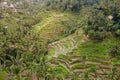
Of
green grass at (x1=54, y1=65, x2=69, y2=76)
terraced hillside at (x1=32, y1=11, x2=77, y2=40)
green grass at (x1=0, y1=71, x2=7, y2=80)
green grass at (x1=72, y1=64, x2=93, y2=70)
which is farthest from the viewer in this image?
terraced hillside at (x1=32, y1=11, x2=77, y2=40)

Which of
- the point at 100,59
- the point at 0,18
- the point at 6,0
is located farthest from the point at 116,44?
the point at 6,0

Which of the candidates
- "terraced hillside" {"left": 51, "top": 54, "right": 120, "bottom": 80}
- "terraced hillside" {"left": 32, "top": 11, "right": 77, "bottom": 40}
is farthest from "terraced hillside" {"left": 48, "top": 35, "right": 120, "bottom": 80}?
"terraced hillside" {"left": 32, "top": 11, "right": 77, "bottom": 40}

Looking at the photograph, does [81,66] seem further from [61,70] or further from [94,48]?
[94,48]

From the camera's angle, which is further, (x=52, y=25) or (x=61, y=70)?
(x=52, y=25)

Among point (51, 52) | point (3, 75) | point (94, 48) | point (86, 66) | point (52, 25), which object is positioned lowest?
point (3, 75)

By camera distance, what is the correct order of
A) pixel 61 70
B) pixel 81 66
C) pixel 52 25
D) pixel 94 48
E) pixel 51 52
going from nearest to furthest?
pixel 61 70, pixel 81 66, pixel 94 48, pixel 51 52, pixel 52 25

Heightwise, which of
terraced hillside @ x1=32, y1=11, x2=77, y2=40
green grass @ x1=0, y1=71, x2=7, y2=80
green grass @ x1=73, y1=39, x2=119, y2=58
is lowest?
green grass @ x1=0, y1=71, x2=7, y2=80

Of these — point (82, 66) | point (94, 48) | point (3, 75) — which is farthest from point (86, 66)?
point (3, 75)

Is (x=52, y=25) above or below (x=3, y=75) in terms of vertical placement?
above

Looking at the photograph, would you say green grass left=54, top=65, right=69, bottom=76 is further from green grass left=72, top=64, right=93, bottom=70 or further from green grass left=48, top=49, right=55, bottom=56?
green grass left=48, top=49, right=55, bottom=56

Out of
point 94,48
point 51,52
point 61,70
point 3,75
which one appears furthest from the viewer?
point 51,52

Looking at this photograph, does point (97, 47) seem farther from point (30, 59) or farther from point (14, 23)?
point (14, 23)
